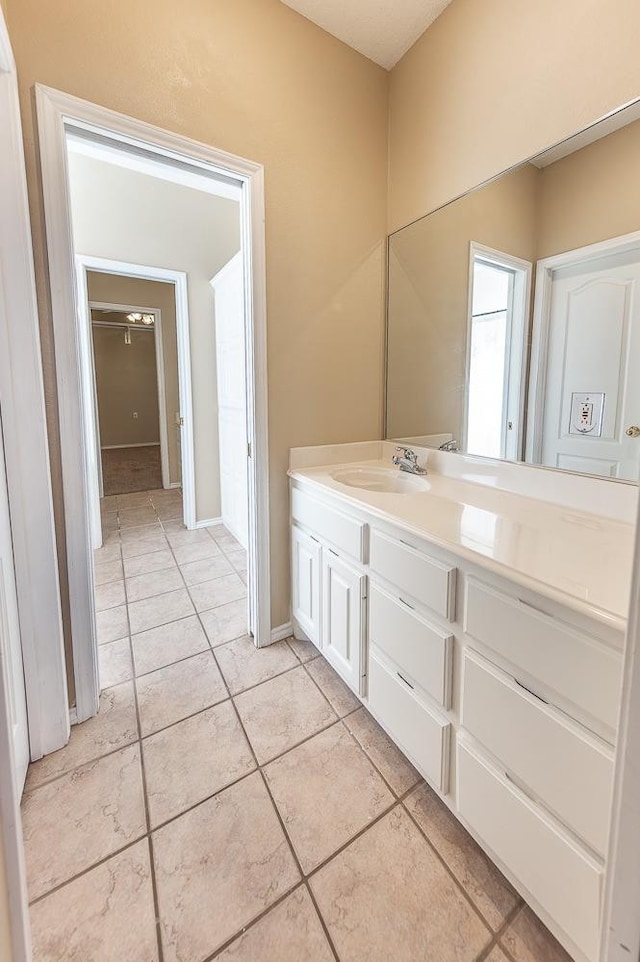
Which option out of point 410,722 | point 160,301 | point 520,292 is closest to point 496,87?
point 520,292

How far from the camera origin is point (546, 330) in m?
1.39

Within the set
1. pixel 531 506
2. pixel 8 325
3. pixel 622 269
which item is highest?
pixel 622 269

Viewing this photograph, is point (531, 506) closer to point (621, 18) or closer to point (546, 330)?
point (546, 330)

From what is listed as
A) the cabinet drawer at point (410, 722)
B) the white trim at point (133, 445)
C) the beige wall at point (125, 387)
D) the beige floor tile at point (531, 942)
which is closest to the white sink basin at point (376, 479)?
the cabinet drawer at point (410, 722)

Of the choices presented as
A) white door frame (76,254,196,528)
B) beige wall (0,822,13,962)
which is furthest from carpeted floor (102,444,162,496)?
beige wall (0,822,13,962)

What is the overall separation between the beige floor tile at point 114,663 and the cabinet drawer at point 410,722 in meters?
1.11

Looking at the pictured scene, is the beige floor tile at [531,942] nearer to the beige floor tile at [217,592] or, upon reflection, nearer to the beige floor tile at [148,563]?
the beige floor tile at [217,592]

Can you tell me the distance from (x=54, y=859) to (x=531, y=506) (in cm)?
171

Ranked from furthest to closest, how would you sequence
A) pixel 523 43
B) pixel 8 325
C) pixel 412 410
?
pixel 412 410, pixel 523 43, pixel 8 325

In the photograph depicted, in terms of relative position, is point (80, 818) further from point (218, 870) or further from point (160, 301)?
point (160, 301)

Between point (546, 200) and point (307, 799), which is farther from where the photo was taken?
point (546, 200)

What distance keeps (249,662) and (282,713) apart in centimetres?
35

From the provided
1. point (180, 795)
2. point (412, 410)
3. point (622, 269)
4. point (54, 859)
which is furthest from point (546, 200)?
point (54, 859)

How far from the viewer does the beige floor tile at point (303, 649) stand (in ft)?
6.17
